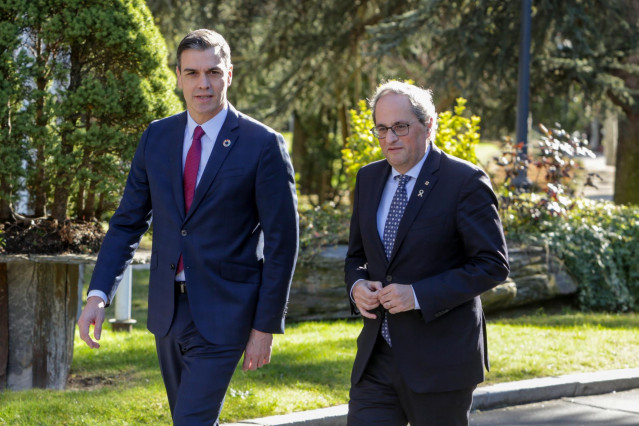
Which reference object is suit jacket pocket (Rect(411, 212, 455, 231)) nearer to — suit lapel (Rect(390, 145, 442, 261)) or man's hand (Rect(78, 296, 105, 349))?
suit lapel (Rect(390, 145, 442, 261))

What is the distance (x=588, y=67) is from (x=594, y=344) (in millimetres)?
6765

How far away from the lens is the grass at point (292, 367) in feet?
18.3

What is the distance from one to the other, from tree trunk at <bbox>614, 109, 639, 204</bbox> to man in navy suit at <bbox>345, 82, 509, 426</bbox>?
42.3ft

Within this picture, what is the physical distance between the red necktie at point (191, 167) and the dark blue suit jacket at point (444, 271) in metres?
0.80

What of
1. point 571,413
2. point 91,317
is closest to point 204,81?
point 91,317

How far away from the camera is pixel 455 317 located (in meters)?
3.63

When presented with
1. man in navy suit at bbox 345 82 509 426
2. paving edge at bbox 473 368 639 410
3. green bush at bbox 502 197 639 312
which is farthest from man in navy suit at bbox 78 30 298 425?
green bush at bbox 502 197 639 312

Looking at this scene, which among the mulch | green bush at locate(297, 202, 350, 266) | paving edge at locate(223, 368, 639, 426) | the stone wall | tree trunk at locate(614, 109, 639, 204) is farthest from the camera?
tree trunk at locate(614, 109, 639, 204)

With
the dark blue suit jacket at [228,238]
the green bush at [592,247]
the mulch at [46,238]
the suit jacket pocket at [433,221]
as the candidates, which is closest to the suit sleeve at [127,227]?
the dark blue suit jacket at [228,238]

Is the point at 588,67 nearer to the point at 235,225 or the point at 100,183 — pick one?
the point at 100,183

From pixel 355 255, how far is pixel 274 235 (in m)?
0.47

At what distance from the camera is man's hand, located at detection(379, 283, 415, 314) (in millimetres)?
3502

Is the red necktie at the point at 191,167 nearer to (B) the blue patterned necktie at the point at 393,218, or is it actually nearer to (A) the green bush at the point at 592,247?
(B) the blue patterned necktie at the point at 393,218

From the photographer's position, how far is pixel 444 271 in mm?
3625
